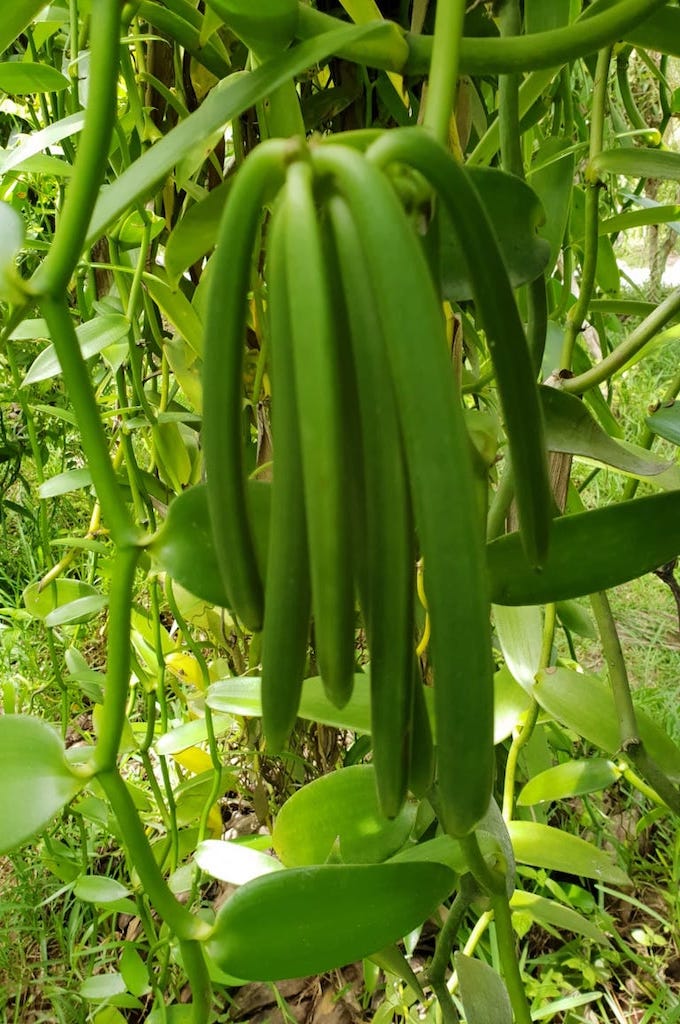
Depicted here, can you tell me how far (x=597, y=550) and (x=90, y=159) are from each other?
0.23 metres

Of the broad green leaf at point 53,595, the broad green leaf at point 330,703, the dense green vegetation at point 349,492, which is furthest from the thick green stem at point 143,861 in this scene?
the broad green leaf at point 53,595

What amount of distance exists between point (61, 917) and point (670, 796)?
0.82m

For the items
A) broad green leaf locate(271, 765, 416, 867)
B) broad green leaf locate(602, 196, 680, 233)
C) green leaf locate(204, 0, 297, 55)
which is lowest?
broad green leaf locate(271, 765, 416, 867)

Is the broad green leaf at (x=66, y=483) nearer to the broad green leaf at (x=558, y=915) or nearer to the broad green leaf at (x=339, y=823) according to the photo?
the broad green leaf at (x=339, y=823)

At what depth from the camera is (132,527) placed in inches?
12.4

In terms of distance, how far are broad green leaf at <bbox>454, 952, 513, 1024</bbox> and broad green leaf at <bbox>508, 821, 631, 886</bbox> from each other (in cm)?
10

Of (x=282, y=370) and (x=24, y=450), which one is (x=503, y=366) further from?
(x=24, y=450)

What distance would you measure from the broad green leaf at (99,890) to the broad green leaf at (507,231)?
56cm

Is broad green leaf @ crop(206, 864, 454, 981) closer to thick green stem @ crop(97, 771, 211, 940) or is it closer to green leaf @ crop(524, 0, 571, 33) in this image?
thick green stem @ crop(97, 771, 211, 940)

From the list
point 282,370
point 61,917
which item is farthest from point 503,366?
point 61,917

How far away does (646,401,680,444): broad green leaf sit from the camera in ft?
1.67

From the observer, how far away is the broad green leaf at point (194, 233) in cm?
50

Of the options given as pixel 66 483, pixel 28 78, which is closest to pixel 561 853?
pixel 66 483

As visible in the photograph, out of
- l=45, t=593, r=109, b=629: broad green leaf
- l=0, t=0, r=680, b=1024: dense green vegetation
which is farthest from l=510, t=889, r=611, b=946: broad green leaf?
l=45, t=593, r=109, b=629: broad green leaf
